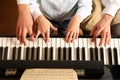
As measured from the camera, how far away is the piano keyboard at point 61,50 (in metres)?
0.99

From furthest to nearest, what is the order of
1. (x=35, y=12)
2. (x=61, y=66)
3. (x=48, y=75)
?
(x=35, y=12) → (x=61, y=66) → (x=48, y=75)

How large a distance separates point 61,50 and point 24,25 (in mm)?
194

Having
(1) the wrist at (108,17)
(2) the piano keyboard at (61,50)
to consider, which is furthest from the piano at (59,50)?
(1) the wrist at (108,17)

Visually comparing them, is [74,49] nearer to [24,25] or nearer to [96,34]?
[96,34]

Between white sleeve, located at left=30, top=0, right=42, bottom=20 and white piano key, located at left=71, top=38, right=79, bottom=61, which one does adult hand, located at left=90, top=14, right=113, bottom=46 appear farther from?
white sleeve, located at left=30, top=0, right=42, bottom=20

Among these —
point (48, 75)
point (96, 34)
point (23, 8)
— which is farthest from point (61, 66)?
point (23, 8)

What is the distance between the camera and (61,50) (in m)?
1.01

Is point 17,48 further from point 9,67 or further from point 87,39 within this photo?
point 87,39

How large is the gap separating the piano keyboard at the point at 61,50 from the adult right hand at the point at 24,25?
0.03 m

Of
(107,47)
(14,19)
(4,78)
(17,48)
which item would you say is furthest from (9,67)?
(14,19)

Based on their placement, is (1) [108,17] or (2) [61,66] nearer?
(2) [61,66]

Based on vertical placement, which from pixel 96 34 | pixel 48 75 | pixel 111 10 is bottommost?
pixel 48 75

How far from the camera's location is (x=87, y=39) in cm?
102

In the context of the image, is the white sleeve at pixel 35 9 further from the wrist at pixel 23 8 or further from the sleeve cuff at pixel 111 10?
the sleeve cuff at pixel 111 10
